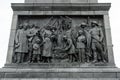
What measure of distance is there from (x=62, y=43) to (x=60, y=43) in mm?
116

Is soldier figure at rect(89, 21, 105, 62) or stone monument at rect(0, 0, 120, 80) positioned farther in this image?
soldier figure at rect(89, 21, 105, 62)

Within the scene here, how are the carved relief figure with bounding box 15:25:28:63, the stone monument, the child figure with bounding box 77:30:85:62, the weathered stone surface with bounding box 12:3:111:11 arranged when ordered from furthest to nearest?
1. the weathered stone surface with bounding box 12:3:111:11
2. the carved relief figure with bounding box 15:25:28:63
3. the child figure with bounding box 77:30:85:62
4. the stone monument

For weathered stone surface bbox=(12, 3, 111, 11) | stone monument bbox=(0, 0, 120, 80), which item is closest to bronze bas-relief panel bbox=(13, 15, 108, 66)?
stone monument bbox=(0, 0, 120, 80)

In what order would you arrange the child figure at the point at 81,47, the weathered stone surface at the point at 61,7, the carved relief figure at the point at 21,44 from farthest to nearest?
1. the weathered stone surface at the point at 61,7
2. the carved relief figure at the point at 21,44
3. the child figure at the point at 81,47

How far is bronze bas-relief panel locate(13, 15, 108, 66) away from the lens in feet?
32.9

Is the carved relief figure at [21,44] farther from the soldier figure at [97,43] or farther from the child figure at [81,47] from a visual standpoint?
the soldier figure at [97,43]

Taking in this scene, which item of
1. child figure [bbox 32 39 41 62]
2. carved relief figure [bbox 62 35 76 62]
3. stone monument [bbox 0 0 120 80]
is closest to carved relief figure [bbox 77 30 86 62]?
stone monument [bbox 0 0 120 80]

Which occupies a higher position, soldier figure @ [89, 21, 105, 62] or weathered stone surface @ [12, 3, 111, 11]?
weathered stone surface @ [12, 3, 111, 11]

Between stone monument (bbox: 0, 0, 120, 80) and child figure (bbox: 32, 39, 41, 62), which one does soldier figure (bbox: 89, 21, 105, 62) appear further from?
child figure (bbox: 32, 39, 41, 62)

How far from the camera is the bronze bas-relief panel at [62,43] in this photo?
1003 centimetres

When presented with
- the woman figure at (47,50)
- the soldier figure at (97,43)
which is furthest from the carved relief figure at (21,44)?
the soldier figure at (97,43)

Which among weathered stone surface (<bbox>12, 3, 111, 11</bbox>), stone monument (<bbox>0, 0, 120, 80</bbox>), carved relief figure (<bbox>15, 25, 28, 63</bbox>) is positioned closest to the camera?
stone monument (<bbox>0, 0, 120, 80</bbox>)

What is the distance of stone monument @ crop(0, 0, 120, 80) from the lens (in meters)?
9.41

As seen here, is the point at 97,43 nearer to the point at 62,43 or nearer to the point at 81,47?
the point at 81,47
